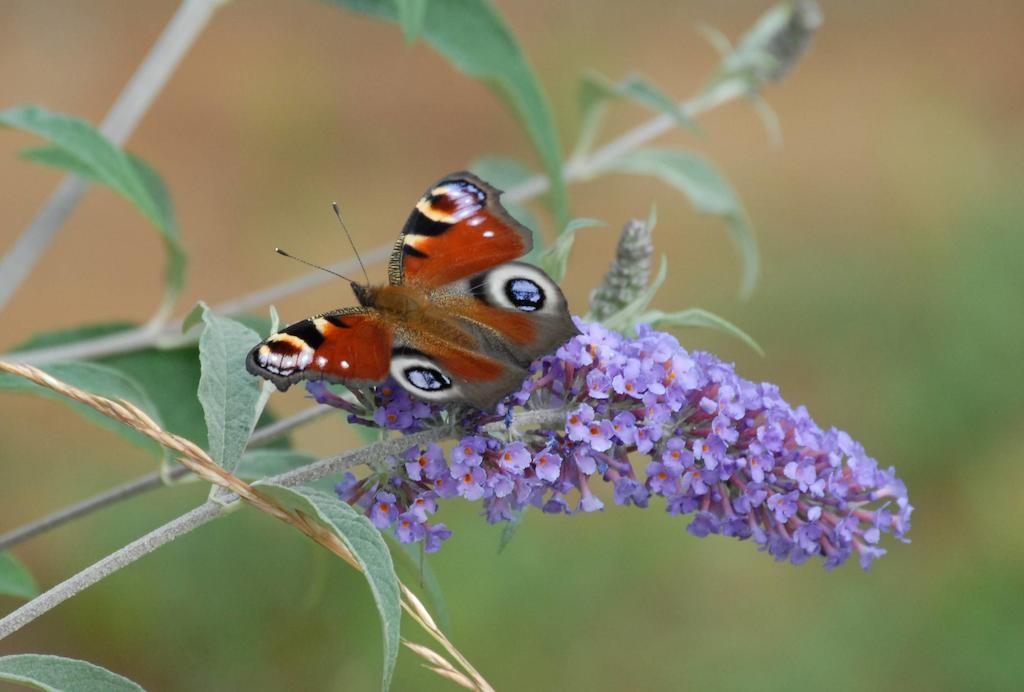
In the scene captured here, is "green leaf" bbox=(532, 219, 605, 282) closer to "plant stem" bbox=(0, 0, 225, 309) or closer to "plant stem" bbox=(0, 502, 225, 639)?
"plant stem" bbox=(0, 502, 225, 639)

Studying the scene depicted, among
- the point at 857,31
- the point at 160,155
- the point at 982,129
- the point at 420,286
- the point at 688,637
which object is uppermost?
the point at 857,31

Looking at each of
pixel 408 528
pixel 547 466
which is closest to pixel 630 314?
pixel 547 466

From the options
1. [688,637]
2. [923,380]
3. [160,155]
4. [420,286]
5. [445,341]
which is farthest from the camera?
[160,155]

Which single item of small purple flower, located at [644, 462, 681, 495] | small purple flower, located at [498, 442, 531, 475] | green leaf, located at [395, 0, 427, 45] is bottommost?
small purple flower, located at [498, 442, 531, 475]

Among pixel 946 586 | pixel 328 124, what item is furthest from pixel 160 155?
pixel 946 586

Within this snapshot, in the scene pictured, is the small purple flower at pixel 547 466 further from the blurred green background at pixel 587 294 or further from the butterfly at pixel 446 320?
the blurred green background at pixel 587 294

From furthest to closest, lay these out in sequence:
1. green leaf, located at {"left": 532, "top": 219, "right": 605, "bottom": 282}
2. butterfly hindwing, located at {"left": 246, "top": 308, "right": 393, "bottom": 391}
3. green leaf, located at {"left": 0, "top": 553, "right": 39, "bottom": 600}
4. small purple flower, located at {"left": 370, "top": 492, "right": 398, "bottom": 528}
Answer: green leaf, located at {"left": 0, "top": 553, "right": 39, "bottom": 600}
green leaf, located at {"left": 532, "top": 219, "right": 605, "bottom": 282}
small purple flower, located at {"left": 370, "top": 492, "right": 398, "bottom": 528}
butterfly hindwing, located at {"left": 246, "top": 308, "right": 393, "bottom": 391}

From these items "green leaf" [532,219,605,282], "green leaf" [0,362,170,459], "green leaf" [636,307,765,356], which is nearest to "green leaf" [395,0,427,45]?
"green leaf" [532,219,605,282]

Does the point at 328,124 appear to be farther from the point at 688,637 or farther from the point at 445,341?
the point at 445,341

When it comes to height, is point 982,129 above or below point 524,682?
above
